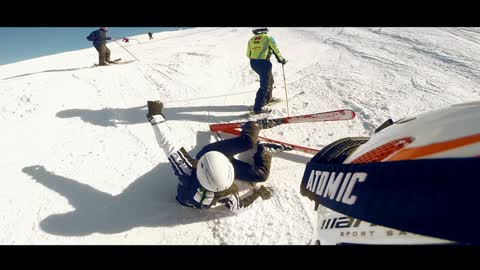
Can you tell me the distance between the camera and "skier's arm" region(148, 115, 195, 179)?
13.3 feet

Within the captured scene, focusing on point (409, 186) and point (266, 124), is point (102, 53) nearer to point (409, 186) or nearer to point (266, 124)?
point (266, 124)

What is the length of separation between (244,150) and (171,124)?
2097 millimetres

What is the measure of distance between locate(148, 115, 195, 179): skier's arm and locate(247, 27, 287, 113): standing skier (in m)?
2.51

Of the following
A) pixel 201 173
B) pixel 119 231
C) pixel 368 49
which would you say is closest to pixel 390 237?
pixel 201 173

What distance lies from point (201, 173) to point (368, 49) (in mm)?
7989

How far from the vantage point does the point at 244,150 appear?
4.72m

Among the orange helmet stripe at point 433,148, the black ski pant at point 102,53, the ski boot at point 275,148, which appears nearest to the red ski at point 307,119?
the ski boot at point 275,148

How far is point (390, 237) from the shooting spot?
1684 mm

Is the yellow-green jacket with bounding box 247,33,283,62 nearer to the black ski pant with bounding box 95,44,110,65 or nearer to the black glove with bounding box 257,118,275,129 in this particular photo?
the black glove with bounding box 257,118,275,129

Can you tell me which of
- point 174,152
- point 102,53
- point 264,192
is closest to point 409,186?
point 264,192

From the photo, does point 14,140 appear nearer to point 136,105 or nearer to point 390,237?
point 136,105

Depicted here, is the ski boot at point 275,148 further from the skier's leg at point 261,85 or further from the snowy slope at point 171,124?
the skier's leg at point 261,85

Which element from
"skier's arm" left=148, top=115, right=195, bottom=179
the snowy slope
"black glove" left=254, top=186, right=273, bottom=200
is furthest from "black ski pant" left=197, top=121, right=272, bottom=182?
"skier's arm" left=148, top=115, right=195, bottom=179

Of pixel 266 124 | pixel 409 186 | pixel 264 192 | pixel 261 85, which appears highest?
pixel 261 85
